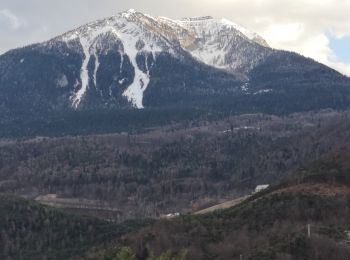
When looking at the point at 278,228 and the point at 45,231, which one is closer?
the point at 278,228

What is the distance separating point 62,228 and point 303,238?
314 feet

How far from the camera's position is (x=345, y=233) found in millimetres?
84312

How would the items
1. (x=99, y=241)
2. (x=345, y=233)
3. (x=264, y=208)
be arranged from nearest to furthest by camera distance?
(x=345, y=233) → (x=264, y=208) → (x=99, y=241)

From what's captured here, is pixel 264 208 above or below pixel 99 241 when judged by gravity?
above

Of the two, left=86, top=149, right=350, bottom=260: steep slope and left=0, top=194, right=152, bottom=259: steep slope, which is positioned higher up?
left=86, top=149, right=350, bottom=260: steep slope

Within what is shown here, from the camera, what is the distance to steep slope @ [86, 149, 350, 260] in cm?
7894

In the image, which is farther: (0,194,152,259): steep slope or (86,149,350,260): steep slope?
(0,194,152,259): steep slope

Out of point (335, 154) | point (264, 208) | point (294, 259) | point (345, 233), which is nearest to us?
point (294, 259)

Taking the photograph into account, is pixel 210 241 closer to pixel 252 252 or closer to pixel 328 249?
pixel 252 252

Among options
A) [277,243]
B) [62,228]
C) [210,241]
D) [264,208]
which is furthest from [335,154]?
[62,228]

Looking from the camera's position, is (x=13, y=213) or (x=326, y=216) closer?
(x=326, y=216)

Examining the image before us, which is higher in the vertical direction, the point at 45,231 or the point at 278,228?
the point at 278,228

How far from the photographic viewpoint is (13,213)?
176 m

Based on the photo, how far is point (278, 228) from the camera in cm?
9200
